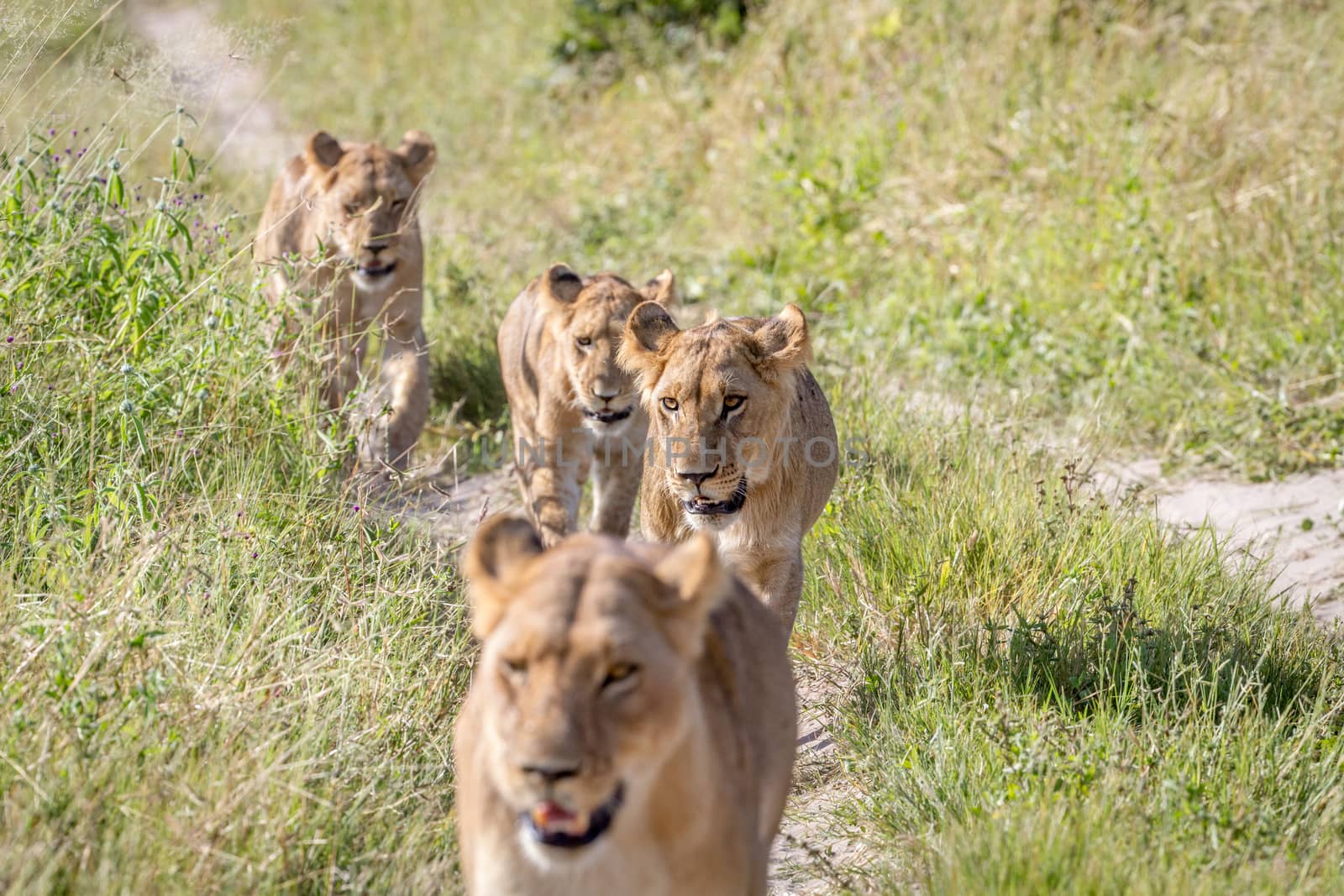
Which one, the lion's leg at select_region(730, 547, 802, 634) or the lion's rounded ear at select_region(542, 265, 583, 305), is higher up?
the lion's rounded ear at select_region(542, 265, 583, 305)

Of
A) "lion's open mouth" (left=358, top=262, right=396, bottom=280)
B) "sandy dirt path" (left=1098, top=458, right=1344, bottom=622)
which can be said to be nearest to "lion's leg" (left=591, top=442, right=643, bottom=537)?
"lion's open mouth" (left=358, top=262, right=396, bottom=280)

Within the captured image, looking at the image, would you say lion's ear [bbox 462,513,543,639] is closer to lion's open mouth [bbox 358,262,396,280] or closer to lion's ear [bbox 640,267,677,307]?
lion's ear [bbox 640,267,677,307]

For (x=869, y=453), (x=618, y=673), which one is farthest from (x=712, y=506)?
(x=618, y=673)

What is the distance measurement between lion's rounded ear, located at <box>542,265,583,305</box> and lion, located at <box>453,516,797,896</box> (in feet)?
11.1

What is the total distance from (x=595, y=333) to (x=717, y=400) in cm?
146

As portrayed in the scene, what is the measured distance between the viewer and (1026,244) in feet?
27.9

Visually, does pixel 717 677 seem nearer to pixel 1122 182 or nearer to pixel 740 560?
pixel 740 560

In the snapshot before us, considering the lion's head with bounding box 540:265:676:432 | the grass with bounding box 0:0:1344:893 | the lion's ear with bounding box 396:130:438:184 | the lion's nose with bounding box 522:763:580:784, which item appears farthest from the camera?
the lion's ear with bounding box 396:130:438:184

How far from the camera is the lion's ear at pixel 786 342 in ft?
15.5

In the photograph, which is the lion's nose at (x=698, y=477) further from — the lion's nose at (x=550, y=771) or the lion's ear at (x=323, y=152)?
the lion's ear at (x=323, y=152)

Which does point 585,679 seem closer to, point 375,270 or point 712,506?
point 712,506

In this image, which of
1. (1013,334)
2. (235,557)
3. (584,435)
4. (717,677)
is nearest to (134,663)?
(235,557)

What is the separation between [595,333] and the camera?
19.3 feet

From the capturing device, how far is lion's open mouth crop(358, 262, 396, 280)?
672 centimetres
